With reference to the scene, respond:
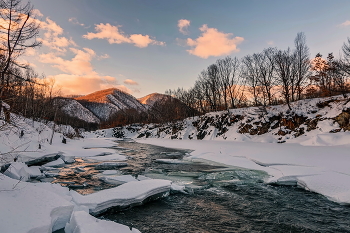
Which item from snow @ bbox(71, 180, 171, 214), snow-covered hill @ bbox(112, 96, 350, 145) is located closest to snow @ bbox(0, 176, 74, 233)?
snow @ bbox(71, 180, 171, 214)

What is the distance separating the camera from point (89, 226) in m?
3.62

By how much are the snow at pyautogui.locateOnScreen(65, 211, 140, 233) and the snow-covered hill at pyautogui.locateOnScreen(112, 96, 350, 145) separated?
1560cm

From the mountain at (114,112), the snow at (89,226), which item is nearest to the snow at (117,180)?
the snow at (89,226)

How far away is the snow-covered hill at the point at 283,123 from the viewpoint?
51.0ft

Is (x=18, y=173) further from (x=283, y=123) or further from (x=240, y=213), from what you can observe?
(x=283, y=123)

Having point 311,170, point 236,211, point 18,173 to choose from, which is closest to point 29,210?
point 18,173

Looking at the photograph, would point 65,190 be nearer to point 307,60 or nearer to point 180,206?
point 180,206

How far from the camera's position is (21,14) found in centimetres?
997

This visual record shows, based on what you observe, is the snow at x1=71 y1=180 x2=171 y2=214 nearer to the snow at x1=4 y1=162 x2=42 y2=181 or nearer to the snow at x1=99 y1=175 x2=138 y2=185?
the snow at x1=99 y1=175 x2=138 y2=185

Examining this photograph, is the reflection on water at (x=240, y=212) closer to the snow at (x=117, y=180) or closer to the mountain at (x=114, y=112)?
the snow at (x=117, y=180)

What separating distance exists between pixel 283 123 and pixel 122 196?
2078 centimetres

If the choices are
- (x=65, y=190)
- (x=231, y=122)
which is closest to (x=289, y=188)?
(x=65, y=190)

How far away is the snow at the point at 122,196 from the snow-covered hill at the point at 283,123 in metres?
13.8

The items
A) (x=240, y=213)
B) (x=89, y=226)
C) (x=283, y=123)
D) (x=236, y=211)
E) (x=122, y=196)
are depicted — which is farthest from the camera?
(x=283, y=123)
